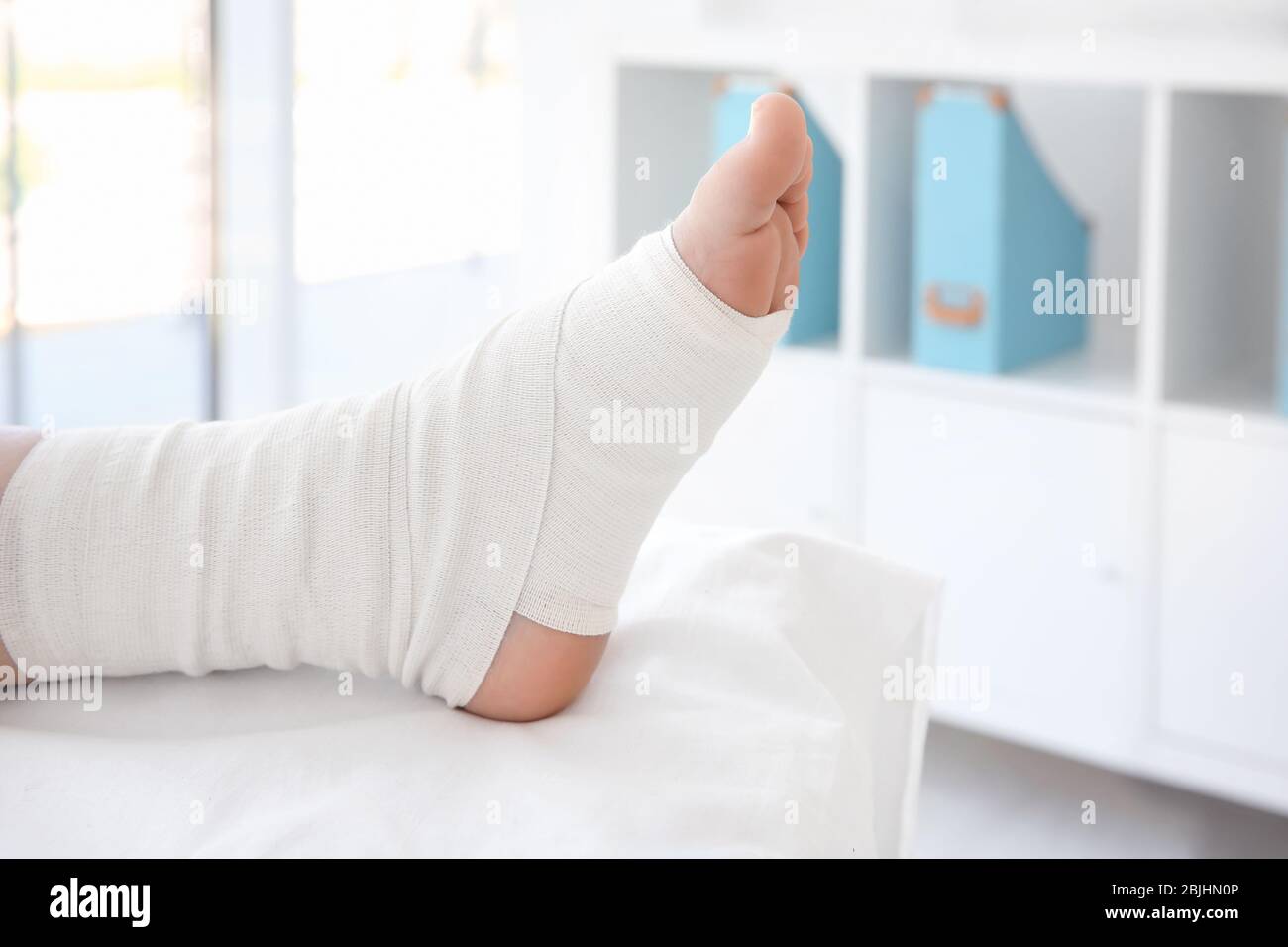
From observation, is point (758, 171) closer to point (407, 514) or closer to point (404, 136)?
point (407, 514)

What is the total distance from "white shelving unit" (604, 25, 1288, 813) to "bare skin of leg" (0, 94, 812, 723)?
83 cm

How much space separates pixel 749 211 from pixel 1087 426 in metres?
0.94

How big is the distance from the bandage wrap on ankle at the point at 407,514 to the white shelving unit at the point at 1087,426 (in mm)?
883

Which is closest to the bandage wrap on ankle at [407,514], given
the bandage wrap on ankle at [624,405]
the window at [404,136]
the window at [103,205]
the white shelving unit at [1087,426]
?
the bandage wrap on ankle at [624,405]

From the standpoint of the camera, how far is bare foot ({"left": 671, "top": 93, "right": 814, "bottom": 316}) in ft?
2.51

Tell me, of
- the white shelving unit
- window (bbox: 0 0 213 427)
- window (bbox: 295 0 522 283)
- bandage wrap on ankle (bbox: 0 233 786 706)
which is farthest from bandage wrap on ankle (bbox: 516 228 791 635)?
window (bbox: 295 0 522 283)

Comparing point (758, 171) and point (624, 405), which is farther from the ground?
point (758, 171)

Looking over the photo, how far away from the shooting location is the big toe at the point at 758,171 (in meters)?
0.76

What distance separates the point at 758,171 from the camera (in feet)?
2.53

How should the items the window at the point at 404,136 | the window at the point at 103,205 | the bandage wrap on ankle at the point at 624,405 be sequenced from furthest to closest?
the window at the point at 404,136 → the window at the point at 103,205 → the bandage wrap on ankle at the point at 624,405

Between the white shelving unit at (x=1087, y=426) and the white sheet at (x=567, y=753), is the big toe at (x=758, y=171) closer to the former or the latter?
the white sheet at (x=567, y=753)

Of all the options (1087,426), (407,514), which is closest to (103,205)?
(1087,426)

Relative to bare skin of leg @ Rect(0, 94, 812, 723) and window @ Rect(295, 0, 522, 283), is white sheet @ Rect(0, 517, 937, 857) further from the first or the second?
window @ Rect(295, 0, 522, 283)
